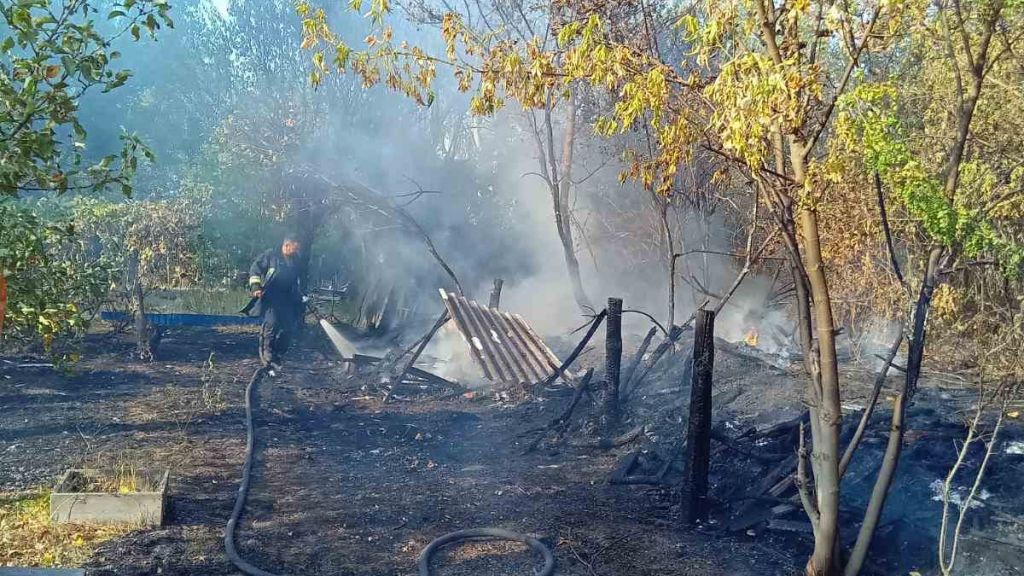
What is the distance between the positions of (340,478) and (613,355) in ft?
9.55

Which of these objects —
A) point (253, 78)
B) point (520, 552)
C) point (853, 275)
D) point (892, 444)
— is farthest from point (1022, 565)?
point (253, 78)

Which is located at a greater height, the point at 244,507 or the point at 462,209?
the point at 462,209

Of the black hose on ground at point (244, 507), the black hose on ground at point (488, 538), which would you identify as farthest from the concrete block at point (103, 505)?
the black hose on ground at point (488, 538)

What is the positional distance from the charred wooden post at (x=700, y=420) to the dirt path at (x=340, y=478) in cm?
27

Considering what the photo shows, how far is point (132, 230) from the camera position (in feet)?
49.3

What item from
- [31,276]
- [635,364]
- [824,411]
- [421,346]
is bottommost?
[421,346]

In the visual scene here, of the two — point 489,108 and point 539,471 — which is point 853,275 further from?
point 489,108

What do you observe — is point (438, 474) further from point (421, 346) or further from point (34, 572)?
point (34, 572)

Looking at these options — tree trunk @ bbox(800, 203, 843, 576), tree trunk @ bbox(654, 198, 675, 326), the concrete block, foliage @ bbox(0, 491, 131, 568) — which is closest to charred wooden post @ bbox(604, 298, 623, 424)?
tree trunk @ bbox(654, 198, 675, 326)

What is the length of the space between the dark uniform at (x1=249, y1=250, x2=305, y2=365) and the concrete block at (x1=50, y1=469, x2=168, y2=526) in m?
6.06

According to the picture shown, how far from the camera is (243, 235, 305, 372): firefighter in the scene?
1148 centimetres

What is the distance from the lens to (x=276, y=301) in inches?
453

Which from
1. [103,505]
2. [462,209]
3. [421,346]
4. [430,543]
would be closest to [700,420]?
[430,543]

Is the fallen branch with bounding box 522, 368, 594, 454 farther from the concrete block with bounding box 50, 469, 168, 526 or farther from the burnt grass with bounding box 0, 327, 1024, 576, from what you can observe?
the concrete block with bounding box 50, 469, 168, 526
